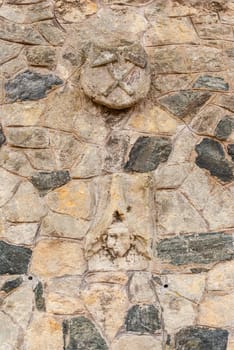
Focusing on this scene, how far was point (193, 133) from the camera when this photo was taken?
13.8 feet

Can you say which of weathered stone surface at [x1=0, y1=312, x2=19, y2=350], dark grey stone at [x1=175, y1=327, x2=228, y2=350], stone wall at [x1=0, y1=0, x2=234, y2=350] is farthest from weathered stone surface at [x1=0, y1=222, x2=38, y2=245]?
dark grey stone at [x1=175, y1=327, x2=228, y2=350]

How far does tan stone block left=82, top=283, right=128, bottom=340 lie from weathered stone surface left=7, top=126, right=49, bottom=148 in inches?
28.1

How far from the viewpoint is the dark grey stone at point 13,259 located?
4008 millimetres

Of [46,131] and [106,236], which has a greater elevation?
[46,131]

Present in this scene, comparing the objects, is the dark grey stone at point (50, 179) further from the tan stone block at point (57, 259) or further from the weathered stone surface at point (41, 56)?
the weathered stone surface at point (41, 56)

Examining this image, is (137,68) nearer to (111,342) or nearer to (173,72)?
(173,72)

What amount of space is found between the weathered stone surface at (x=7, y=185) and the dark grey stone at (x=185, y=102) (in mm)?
787

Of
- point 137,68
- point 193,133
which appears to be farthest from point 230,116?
point 137,68

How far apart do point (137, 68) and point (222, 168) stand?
61 cm

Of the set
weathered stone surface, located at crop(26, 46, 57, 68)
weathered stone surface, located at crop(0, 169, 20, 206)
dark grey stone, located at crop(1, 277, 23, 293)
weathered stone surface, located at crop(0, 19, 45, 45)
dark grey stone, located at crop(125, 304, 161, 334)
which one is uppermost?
weathered stone surface, located at crop(0, 19, 45, 45)

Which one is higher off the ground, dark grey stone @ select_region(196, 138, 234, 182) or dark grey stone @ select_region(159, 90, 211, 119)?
dark grey stone @ select_region(159, 90, 211, 119)

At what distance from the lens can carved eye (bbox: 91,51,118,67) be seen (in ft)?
13.7

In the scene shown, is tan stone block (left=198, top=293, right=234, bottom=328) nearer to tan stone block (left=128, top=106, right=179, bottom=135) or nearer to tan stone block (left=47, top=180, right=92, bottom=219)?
tan stone block (left=47, top=180, right=92, bottom=219)

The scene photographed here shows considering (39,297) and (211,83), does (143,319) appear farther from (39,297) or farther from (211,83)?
(211,83)
